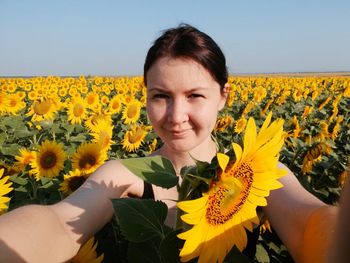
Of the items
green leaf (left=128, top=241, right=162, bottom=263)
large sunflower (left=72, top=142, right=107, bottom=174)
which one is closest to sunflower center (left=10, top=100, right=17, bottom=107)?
large sunflower (left=72, top=142, right=107, bottom=174)

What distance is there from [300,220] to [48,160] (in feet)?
7.39

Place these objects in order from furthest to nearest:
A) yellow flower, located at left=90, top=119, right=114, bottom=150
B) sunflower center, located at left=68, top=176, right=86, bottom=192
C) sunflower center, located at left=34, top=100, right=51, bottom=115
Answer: sunflower center, located at left=34, top=100, right=51, bottom=115 → yellow flower, located at left=90, top=119, right=114, bottom=150 → sunflower center, located at left=68, top=176, right=86, bottom=192

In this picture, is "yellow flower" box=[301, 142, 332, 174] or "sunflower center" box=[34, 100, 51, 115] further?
"sunflower center" box=[34, 100, 51, 115]

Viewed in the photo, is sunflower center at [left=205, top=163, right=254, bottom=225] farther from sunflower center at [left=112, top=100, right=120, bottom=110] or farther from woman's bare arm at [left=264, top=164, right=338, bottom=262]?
sunflower center at [left=112, top=100, right=120, bottom=110]

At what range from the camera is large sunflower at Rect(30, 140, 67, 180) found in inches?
118

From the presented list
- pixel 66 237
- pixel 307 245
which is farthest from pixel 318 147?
pixel 66 237

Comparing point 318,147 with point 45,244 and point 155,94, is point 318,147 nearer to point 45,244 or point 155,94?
point 155,94

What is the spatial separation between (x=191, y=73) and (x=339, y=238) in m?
1.20

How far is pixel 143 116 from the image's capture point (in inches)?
327

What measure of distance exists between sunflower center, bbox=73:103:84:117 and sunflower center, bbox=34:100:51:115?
1.16ft

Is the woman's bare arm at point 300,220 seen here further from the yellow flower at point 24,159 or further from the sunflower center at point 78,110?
the sunflower center at point 78,110

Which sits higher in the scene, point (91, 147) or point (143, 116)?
point (91, 147)

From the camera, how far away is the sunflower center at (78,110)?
5.36m

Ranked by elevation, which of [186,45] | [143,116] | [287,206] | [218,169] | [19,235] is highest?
[186,45]
